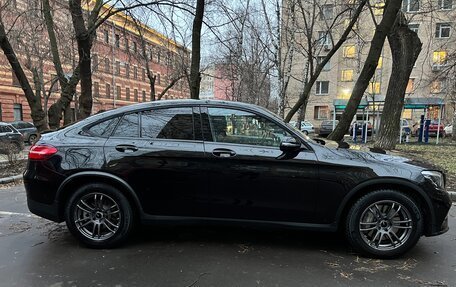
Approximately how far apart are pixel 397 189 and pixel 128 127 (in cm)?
305

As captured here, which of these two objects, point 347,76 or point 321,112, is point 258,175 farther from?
point 347,76

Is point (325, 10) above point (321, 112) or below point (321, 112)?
above

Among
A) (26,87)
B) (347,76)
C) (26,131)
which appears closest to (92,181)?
(26,87)

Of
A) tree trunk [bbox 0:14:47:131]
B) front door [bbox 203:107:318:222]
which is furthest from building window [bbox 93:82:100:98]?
front door [bbox 203:107:318:222]

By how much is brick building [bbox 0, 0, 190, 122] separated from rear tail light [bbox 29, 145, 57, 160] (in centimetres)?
886

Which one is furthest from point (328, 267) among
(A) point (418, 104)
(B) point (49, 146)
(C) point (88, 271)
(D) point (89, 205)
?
(A) point (418, 104)

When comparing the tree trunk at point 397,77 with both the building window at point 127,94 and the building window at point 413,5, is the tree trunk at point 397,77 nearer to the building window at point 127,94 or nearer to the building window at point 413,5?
the building window at point 413,5

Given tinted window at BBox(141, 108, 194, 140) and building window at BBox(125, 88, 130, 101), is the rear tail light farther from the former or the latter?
building window at BBox(125, 88, 130, 101)

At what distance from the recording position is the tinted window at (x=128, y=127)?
4.14 metres

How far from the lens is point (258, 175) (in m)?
3.85

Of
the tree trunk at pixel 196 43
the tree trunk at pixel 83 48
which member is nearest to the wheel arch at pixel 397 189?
the tree trunk at pixel 196 43

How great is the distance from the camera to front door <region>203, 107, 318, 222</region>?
3.83 metres

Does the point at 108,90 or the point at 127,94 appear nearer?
the point at 108,90

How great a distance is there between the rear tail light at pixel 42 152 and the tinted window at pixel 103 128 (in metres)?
0.46
